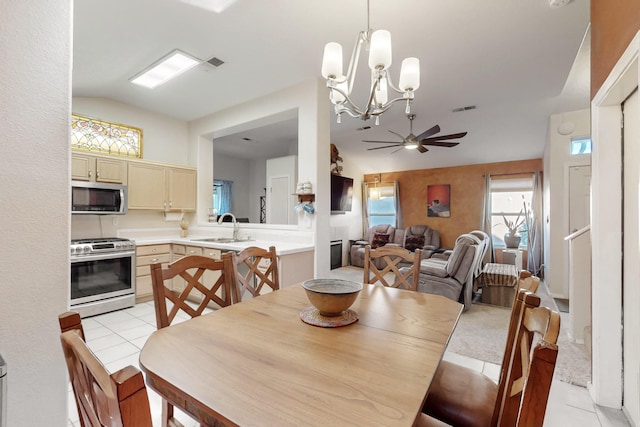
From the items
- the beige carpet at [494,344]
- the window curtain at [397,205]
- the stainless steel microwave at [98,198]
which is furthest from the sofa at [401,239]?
the stainless steel microwave at [98,198]

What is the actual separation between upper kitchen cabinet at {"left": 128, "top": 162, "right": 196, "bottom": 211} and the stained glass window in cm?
41

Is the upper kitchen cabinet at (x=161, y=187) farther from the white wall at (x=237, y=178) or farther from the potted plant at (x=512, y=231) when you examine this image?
the potted plant at (x=512, y=231)

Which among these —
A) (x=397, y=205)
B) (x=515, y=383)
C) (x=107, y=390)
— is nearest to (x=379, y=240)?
(x=397, y=205)

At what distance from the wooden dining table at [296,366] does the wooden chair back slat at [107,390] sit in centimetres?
23

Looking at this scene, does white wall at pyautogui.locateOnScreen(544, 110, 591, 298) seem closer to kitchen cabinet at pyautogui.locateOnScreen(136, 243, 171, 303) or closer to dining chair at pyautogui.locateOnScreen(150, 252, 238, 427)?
dining chair at pyautogui.locateOnScreen(150, 252, 238, 427)

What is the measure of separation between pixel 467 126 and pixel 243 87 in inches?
153

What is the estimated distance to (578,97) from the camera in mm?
3877

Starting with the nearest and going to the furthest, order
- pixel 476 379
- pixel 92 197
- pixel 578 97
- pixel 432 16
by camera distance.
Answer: pixel 476 379 → pixel 432 16 → pixel 92 197 → pixel 578 97

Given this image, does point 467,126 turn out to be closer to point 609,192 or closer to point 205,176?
point 609,192

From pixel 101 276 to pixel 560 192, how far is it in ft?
21.3

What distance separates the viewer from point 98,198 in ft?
11.8

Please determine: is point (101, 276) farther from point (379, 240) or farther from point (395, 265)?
point (379, 240)

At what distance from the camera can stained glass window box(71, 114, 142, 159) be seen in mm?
3750

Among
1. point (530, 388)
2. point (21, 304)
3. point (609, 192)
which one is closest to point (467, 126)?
point (609, 192)
